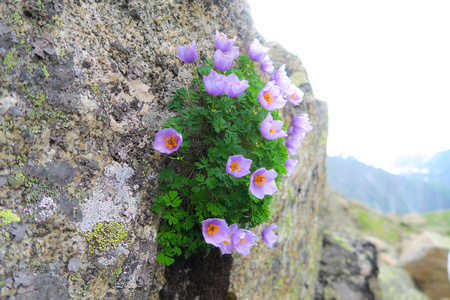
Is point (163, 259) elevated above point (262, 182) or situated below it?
below

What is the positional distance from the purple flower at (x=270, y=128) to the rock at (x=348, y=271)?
5425 millimetres

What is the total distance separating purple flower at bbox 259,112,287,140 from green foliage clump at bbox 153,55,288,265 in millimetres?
123

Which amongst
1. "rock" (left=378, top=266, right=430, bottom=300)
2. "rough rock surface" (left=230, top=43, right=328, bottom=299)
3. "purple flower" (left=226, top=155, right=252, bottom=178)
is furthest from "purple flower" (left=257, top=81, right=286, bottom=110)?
"rock" (left=378, top=266, right=430, bottom=300)

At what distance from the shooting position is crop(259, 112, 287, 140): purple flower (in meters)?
2.11

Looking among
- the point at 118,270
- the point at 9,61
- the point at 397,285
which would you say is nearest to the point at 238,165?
the point at 118,270

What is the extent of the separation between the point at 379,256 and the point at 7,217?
401 inches

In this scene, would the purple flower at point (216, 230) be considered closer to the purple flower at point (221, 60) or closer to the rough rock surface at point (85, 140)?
the rough rock surface at point (85, 140)

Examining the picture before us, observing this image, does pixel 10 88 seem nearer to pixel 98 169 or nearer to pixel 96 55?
pixel 96 55

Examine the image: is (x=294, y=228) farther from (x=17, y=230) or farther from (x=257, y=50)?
(x=17, y=230)

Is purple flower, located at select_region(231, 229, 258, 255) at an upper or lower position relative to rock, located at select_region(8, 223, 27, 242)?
upper

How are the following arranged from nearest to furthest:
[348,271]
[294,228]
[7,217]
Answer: [7,217], [294,228], [348,271]

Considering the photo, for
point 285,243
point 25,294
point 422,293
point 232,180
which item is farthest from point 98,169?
point 422,293

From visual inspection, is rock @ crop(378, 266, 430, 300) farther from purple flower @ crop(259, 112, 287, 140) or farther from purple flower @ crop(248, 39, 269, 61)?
purple flower @ crop(248, 39, 269, 61)

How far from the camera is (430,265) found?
8.02 m
